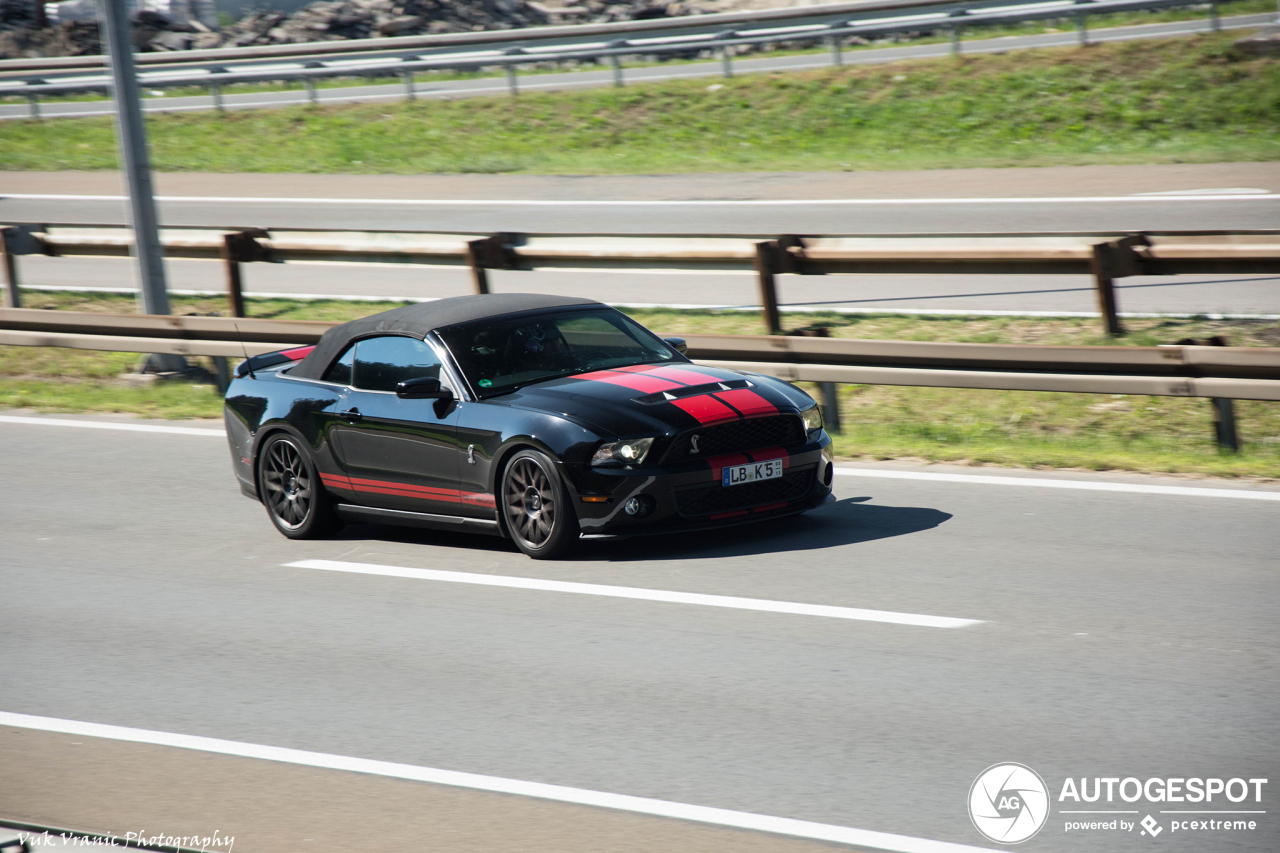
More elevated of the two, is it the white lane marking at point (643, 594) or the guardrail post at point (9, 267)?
the guardrail post at point (9, 267)

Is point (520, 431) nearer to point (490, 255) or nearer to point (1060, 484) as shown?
point (1060, 484)

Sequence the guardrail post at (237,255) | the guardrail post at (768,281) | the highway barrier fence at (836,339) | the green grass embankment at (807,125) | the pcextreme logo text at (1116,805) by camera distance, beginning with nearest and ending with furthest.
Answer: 1. the pcextreme logo text at (1116,805)
2. the highway barrier fence at (836,339)
3. the guardrail post at (768,281)
4. the guardrail post at (237,255)
5. the green grass embankment at (807,125)

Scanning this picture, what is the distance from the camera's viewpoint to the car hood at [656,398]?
807 centimetres

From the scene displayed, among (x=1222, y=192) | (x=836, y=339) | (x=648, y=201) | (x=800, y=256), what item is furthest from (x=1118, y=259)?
(x=648, y=201)

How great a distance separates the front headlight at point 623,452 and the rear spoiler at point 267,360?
2.76 meters

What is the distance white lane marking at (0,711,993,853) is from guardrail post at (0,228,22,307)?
36.1ft

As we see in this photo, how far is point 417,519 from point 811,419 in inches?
90.4

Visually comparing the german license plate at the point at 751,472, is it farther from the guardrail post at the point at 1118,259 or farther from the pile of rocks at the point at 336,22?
the pile of rocks at the point at 336,22

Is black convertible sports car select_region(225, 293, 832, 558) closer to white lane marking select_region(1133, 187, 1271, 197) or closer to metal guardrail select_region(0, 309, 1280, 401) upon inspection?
metal guardrail select_region(0, 309, 1280, 401)

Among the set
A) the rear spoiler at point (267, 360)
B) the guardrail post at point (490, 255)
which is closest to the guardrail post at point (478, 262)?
the guardrail post at point (490, 255)

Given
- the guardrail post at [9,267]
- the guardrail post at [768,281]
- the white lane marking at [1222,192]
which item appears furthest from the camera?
the white lane marking at [1222,192]

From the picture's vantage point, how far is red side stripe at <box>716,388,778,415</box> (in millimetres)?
8312

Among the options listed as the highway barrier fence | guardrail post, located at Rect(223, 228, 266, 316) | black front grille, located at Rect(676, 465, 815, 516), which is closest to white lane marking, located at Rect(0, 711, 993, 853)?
black front grille, located at Rect(676, 465, 815, 516)

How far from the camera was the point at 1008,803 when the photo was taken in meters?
4.87
